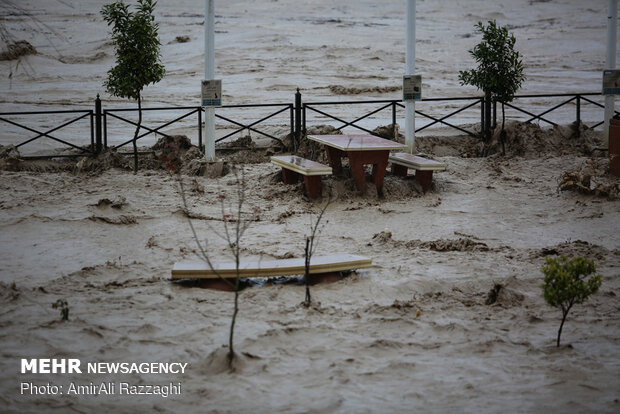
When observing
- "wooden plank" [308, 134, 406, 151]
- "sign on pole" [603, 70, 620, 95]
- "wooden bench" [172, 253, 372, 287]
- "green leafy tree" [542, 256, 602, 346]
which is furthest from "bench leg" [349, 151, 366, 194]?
"sign on pole" [603, 70, 620, 95]

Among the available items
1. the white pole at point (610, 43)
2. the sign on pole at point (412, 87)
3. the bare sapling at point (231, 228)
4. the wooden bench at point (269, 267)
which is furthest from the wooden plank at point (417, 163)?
the white pole at point (610, 43)

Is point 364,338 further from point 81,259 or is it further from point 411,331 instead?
point 81,259

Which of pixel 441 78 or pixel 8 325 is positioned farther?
pixel 441 78

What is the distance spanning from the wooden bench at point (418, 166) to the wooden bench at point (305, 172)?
4.62 feet

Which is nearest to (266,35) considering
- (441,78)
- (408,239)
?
(441,78)

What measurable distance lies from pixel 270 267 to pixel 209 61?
19.4 ft

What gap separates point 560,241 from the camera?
9.11m

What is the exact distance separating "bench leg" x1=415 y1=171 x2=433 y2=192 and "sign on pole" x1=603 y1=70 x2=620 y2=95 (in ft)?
15.4

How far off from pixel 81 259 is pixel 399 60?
18951 mm

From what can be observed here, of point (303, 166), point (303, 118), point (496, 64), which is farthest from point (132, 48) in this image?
point (496, 64)

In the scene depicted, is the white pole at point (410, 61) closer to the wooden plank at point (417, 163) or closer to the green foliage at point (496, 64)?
the wooden plank at point (417, 163)

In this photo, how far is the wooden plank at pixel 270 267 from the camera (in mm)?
7234

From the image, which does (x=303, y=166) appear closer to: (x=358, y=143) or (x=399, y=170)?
(x=358, y=143)

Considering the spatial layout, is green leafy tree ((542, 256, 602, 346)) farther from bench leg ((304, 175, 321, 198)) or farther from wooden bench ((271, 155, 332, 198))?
bench leg ((304, 175, 321, 198))
